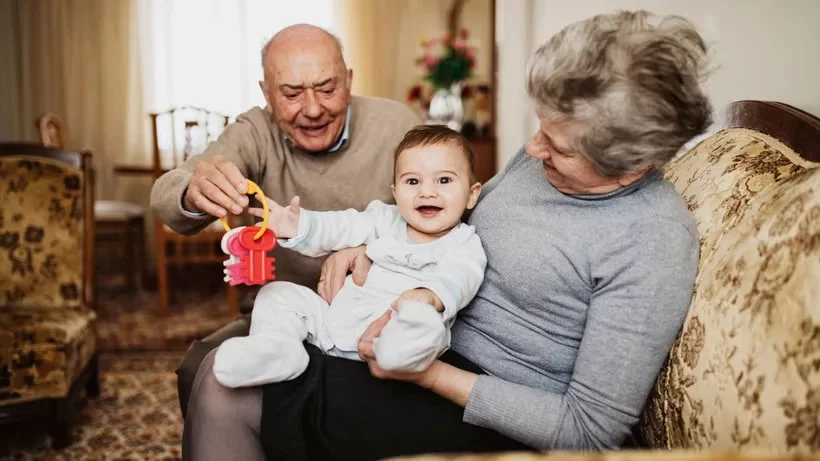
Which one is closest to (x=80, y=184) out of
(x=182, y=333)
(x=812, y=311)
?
(x=182, y=333)

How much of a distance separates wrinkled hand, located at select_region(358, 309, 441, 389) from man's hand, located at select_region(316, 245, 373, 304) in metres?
0.20

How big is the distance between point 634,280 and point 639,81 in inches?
12.6

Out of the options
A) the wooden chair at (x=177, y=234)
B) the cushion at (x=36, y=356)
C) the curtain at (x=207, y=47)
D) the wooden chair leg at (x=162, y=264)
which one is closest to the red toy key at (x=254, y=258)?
the cushion at (x=36, y=356)

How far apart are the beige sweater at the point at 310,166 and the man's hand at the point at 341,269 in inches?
16.9

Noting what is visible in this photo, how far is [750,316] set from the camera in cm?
87

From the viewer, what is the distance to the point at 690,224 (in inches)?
43.0

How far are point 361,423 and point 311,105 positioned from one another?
2.87ft

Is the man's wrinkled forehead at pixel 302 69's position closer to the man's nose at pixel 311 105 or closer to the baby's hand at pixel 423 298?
the man's nose at pixel 311 105

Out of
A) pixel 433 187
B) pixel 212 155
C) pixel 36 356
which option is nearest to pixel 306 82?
pixel 212 155

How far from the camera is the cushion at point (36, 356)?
2137mm

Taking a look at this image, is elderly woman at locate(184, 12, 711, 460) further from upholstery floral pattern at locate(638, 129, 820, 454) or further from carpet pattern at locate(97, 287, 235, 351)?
carpet pattern at locate(97, 287, 235, 351)

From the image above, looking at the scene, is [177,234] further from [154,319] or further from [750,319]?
[750,319]

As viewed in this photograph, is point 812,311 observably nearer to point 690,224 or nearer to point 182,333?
point 690,224

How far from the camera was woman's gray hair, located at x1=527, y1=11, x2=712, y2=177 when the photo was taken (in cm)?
102
